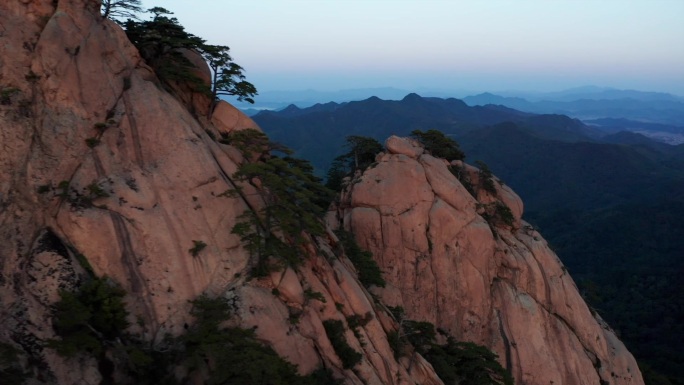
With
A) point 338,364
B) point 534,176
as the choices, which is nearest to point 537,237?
point 338,364

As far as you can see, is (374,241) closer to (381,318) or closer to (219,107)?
(381,318)

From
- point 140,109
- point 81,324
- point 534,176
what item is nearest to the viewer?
point 81,324

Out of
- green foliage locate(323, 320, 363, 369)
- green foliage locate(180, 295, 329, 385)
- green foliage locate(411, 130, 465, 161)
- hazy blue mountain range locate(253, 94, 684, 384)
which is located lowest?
hazy blue mountain range locate(253, 94, 684, 384)

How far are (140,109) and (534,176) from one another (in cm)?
16356

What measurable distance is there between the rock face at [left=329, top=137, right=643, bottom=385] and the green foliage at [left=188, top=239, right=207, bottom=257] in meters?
13.0

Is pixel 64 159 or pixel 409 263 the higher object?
pixel 64 159

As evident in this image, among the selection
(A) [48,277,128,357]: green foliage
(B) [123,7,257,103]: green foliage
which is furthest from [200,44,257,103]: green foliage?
(A) [48,277,128,357]: green foliage

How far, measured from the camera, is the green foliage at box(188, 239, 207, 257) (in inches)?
714

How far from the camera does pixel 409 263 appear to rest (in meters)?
29.5

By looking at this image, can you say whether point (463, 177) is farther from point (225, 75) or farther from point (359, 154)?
point (225, 75)

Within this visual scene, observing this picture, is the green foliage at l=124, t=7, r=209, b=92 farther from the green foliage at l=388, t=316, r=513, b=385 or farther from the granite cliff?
the green foliage at l=388, t=316, r=513, b=385

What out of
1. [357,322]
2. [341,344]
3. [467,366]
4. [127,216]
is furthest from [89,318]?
[467,366]

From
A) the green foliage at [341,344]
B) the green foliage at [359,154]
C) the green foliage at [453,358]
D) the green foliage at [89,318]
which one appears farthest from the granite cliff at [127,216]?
the green foliage at [359,154]

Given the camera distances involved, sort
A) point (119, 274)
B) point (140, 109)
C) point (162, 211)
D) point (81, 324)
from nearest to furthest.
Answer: point (81, 324) → point (119, 274) → point (162, 211) → point (140, 109)
